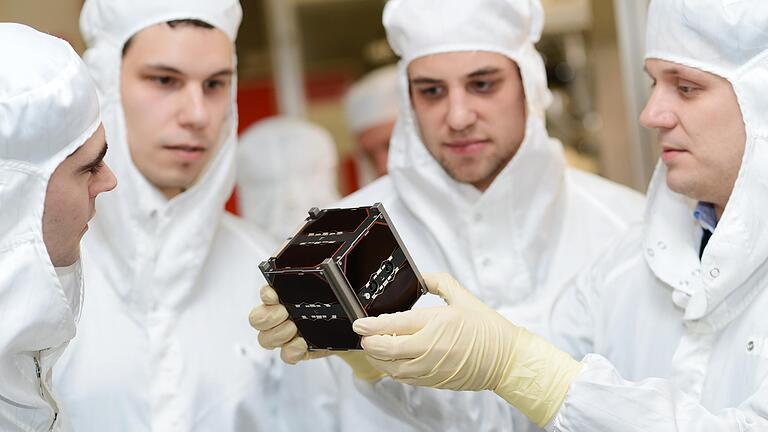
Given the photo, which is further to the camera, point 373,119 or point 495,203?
point 373,119

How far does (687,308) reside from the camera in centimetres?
168

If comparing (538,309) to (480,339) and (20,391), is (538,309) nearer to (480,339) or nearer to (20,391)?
(480,339)

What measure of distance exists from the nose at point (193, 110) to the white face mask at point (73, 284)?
541mm

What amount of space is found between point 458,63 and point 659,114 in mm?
563

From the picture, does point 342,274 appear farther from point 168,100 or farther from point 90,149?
point 168,100

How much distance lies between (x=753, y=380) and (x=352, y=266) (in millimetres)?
712

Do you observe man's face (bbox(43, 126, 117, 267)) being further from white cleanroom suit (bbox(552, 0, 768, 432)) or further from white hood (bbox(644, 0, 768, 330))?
white hood (bbox(644, 0, 768, 330))

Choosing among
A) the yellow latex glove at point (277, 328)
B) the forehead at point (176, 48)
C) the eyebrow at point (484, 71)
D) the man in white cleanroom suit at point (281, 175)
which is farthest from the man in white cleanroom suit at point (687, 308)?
the man in white cleanroom suit at point (281, 175)

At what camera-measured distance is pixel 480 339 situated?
159 centimetres

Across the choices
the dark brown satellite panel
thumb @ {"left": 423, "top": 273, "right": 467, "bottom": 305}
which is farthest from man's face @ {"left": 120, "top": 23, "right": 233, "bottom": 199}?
thumb @ {"left": 423, "top": 273, "right": 467, "bottom": 305}

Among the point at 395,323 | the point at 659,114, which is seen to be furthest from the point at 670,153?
the point at 395,323

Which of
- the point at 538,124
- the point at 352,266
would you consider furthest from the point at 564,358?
the point at 538,124

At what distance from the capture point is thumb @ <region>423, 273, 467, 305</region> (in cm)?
166

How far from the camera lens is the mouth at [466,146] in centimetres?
214
